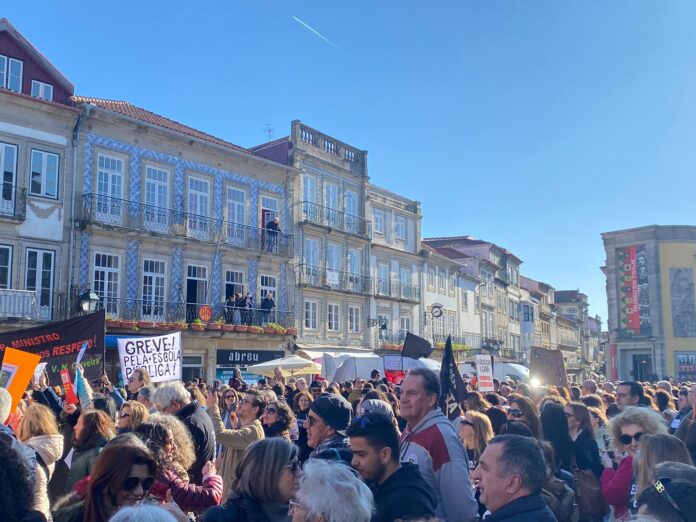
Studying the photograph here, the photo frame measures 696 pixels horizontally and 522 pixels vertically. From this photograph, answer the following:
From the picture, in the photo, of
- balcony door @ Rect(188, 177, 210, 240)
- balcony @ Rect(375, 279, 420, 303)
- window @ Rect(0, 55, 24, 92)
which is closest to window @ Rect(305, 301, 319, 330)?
balcony @ Rect(375, 279, 420, 303)

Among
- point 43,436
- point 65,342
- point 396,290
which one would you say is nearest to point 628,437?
point 43,436

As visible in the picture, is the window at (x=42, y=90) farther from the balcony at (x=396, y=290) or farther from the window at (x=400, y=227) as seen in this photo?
the window at (x=400, y=227)

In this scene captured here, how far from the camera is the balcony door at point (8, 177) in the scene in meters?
20.9

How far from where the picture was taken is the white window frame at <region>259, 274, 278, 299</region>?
95.5ft

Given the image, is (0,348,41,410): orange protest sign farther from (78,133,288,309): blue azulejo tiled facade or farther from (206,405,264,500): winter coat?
(78,133,288,309): blue azulejo tiled facade

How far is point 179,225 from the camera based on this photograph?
25.7m

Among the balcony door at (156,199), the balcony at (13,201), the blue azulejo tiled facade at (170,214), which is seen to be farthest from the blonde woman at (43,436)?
the balcony door at (156,199)

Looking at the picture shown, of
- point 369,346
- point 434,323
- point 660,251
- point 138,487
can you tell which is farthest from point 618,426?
point 660,251

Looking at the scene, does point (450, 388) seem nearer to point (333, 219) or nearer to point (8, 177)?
point (8, 177)

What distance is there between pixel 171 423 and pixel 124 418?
4.33ft

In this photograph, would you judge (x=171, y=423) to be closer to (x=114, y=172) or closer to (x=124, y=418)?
(x=124, y=418)

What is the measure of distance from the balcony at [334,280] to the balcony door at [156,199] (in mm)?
7671

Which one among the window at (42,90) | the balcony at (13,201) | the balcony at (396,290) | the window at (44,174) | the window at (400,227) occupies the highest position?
the window at (42,90)

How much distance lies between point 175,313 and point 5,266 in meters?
6.15
